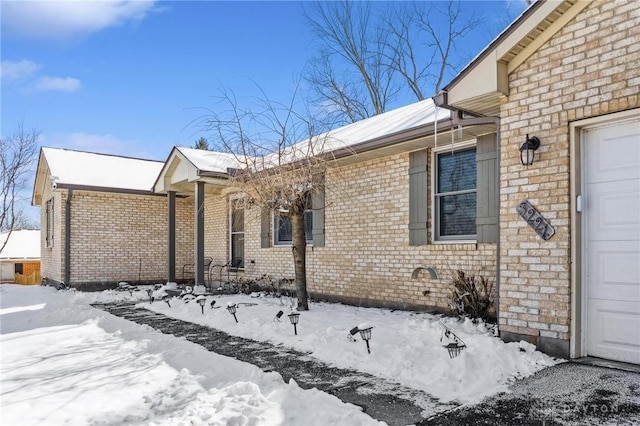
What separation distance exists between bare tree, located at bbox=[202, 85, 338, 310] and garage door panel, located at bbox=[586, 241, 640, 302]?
423 cm

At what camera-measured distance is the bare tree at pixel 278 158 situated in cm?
748

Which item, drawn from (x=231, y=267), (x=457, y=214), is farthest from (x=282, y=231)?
(x=457, y=214)

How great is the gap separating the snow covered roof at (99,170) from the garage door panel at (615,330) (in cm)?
1247

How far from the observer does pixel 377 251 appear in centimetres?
848

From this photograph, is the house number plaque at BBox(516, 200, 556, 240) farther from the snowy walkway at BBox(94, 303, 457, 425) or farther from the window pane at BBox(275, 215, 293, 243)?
the window pane at BBox(275, 215, 293, 243)

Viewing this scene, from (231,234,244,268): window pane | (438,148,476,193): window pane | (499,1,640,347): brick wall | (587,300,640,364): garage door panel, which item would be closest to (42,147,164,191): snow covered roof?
(231,234,244,268): window pane

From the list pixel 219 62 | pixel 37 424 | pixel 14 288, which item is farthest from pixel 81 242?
pixel 37 424

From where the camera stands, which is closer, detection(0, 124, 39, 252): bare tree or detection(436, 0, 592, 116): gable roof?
detection(436, 0, 592, 116): gable roof

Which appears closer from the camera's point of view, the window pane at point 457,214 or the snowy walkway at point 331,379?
the snowy walkway at point 331,379

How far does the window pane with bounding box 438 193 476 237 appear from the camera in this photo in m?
7.18

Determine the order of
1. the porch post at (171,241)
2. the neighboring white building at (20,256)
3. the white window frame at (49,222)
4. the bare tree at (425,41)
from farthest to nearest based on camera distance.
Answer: the neighboring white building at (20,256), the bare tree at (425,41), the white window frame at (49,222), the porch post at (171,241)

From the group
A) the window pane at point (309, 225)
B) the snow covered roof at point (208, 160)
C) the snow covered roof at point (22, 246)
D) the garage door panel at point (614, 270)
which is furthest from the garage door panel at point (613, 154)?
the snow covered roof at point (22, 246)

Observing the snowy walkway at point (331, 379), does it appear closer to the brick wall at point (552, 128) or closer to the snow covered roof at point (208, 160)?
the brick wall at point (552, 128)

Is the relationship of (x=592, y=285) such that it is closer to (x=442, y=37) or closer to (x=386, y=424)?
(x=386, y=424)
